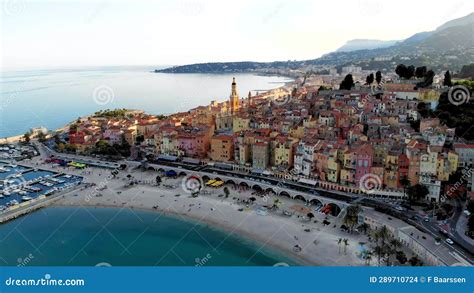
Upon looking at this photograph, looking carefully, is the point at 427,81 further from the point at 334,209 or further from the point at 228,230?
the point at 228,230

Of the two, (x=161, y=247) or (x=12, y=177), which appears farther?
(x=12, y=177)

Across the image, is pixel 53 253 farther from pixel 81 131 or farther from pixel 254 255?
pixel 81 131

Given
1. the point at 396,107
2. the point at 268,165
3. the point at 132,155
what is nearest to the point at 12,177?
the point at 132,155

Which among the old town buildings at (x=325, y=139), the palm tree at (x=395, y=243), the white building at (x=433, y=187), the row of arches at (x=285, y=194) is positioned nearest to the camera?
the palm tree at (x=395, y=243)

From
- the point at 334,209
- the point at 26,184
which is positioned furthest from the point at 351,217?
the point at 26,184

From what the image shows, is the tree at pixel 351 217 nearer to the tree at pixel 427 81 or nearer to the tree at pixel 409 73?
the tree at pixel 427 81

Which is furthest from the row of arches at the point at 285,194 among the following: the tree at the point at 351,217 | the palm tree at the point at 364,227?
the palm tree at the point at 364,227

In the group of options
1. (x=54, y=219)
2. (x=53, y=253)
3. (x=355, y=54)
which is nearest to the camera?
(x=53, y=253)
